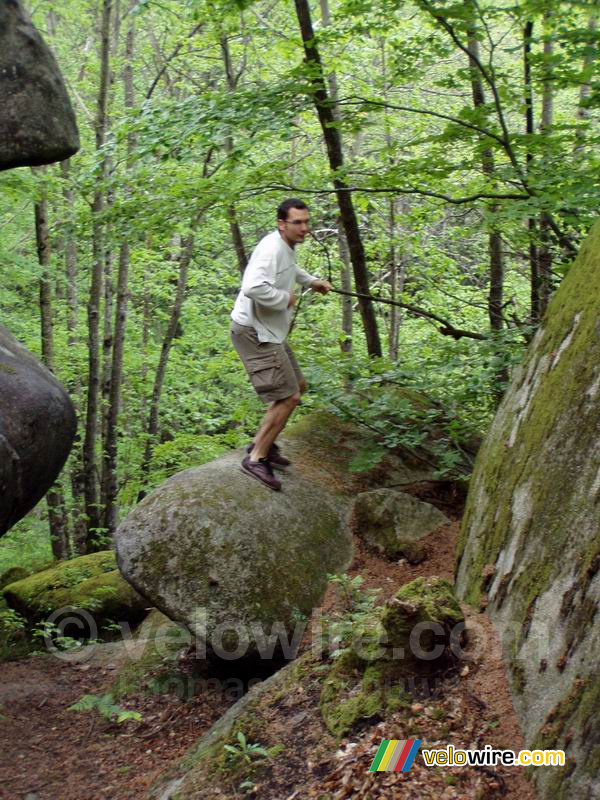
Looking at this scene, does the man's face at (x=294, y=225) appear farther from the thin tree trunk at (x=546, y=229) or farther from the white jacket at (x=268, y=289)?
the thin tree trunk at (x=546, y=229)

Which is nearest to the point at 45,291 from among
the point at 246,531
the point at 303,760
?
the point at 246,531

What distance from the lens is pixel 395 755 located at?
130 inches

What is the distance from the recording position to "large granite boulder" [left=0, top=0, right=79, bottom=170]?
7043mm

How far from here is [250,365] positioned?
643 cm

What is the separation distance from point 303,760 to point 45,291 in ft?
30.5

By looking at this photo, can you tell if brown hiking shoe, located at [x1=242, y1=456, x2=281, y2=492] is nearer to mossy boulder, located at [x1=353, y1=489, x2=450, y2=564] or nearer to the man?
the man

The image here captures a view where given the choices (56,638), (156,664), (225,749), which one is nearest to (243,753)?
(225,749)

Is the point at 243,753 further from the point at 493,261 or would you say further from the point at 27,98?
the point at 493,261

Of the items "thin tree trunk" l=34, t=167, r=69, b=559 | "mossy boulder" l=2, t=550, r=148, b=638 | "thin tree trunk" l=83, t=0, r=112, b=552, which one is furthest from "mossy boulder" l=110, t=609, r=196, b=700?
"thin tree trunk" l=34, t=167, r=69, b=559

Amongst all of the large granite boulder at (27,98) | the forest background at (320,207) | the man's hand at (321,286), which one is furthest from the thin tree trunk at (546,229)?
the large granite boulder at (27,98)

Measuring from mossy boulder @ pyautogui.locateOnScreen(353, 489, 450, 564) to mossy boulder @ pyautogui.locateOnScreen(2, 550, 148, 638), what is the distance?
335 cm

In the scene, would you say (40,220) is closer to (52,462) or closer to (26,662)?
(52,462)

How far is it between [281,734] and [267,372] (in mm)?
3063

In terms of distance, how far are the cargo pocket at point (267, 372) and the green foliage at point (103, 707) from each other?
2740mm
